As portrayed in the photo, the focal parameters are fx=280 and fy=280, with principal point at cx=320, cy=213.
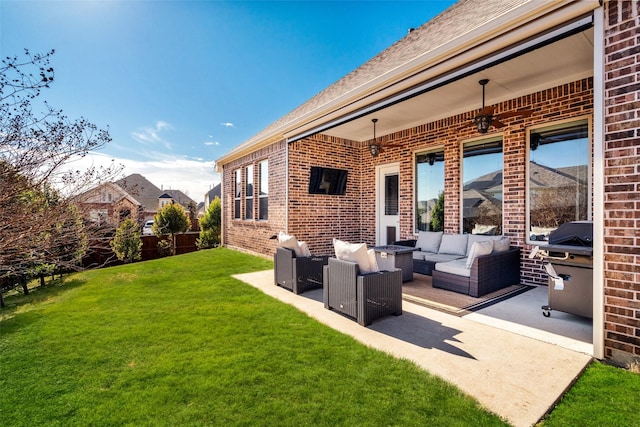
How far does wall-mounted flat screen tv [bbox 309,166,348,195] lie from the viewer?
8249 mm

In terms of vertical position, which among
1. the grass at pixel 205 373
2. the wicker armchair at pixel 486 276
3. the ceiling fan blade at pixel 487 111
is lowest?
the grass at pixel 205 373

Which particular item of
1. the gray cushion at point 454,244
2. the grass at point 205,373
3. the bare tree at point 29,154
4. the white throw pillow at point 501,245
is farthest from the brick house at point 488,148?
the bare tree at point 29,154

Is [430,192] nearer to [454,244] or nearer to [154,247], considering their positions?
[454,244]

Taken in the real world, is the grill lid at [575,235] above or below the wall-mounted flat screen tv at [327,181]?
below

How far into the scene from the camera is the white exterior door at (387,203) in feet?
27.7

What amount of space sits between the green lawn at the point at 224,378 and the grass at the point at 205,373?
0.01 m

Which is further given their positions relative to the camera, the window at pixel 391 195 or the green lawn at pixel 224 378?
the window at pixel 391 195

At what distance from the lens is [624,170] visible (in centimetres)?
255

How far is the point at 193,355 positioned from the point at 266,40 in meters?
8.37

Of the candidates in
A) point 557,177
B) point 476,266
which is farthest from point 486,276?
point 557,177

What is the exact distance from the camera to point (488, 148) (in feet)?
20.8

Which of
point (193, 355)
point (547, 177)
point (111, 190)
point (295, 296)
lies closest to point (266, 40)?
point (111, 190)

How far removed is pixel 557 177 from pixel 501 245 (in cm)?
170

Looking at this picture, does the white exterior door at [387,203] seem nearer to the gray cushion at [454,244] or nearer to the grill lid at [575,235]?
the gray cushion at [454,244]
